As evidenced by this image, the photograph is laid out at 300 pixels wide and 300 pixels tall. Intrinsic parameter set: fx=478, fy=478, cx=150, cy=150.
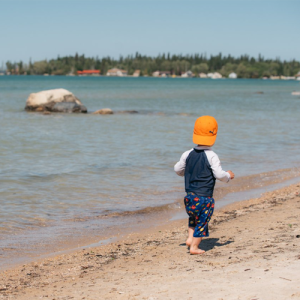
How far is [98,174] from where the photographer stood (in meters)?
11.7

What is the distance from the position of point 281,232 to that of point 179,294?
2671mm

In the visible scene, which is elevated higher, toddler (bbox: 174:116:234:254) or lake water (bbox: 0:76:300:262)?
toddler (bbox: 174:116:234:254)

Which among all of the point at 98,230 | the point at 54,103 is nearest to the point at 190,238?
the point at 98,230

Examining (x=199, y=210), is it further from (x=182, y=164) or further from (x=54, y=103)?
(x=54, y=103)

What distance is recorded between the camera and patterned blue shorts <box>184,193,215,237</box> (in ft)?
18.0

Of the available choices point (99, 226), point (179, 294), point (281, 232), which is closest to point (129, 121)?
point (99, 226)

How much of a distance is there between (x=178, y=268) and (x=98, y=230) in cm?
275

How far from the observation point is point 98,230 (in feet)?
24.5

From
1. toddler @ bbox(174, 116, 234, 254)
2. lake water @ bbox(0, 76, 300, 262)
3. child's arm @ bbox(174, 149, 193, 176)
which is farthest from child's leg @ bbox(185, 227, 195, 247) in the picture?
lake water @ bbox(0, 76, 300, 262)

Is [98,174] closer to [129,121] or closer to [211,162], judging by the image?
[211,162]

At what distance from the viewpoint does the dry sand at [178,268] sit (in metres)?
4.04

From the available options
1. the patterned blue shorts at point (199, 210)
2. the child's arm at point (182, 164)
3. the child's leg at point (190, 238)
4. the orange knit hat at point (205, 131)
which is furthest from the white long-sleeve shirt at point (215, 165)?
the child's leg at point (190, 238)

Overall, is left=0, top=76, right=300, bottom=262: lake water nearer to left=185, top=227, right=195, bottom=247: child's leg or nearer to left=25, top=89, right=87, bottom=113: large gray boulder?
left=185, top=227, right=195, bottom=247: child's leg

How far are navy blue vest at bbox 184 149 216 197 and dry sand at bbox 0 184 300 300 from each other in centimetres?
74
